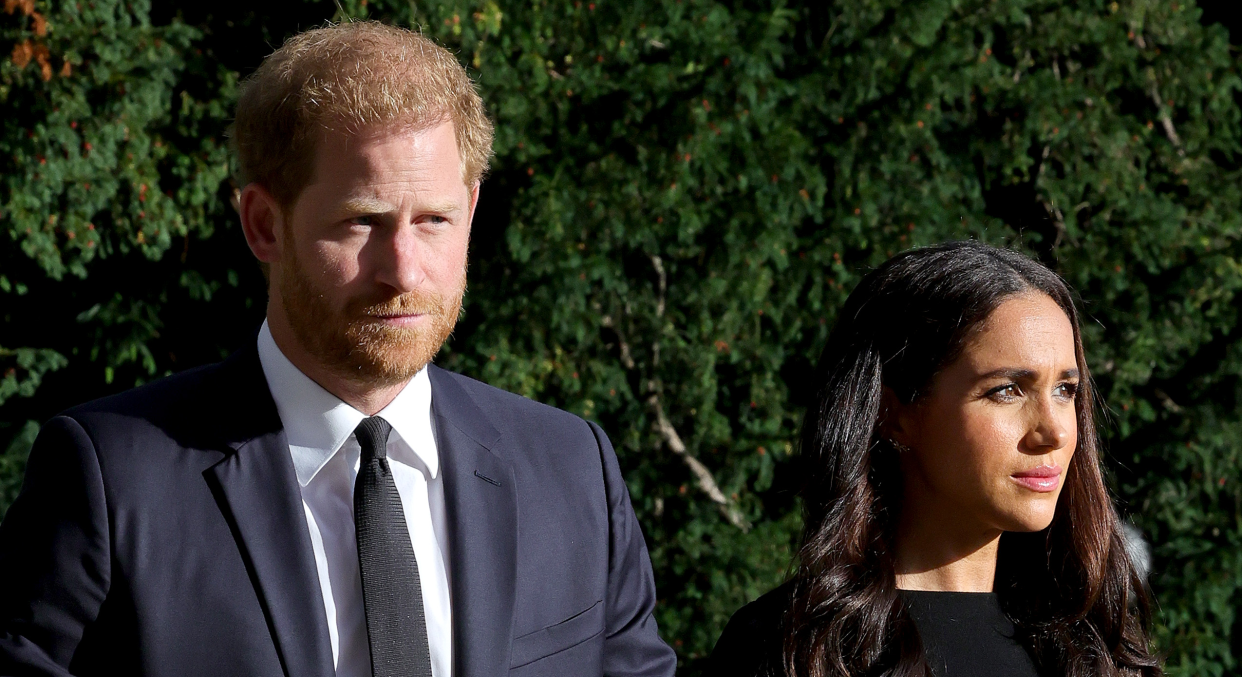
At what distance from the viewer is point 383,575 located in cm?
179

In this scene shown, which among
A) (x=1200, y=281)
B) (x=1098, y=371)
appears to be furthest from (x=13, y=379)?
(x=1200, y=281)

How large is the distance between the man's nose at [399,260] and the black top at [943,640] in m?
0.96

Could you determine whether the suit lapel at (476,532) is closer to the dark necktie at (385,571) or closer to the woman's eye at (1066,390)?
the dark necktie at (385,571)

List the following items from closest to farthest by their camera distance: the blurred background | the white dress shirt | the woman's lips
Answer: the white dress shirt → the woman's lips → the blurred background

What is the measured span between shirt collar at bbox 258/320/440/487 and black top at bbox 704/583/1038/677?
0.71 metres

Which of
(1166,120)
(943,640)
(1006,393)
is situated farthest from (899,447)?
(1166,120)

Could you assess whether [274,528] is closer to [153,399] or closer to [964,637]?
[153,399]

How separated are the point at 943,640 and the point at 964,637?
0.15ft

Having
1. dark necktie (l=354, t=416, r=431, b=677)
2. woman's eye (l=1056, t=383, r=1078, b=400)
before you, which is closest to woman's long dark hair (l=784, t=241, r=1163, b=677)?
woman's eye (l=1056, t=383, r=1078, b=400)

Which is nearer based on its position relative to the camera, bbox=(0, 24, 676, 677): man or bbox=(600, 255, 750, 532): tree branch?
bbox=(0, 24, 676, 677): man

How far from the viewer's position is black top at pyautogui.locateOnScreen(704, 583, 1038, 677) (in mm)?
2223

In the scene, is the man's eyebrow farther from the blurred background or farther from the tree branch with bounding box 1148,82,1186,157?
the tree branch with bounding box 1148,82,1186,157

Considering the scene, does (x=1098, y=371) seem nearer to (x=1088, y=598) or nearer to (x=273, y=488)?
(x=1088, y=598)

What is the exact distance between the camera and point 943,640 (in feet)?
7.34
